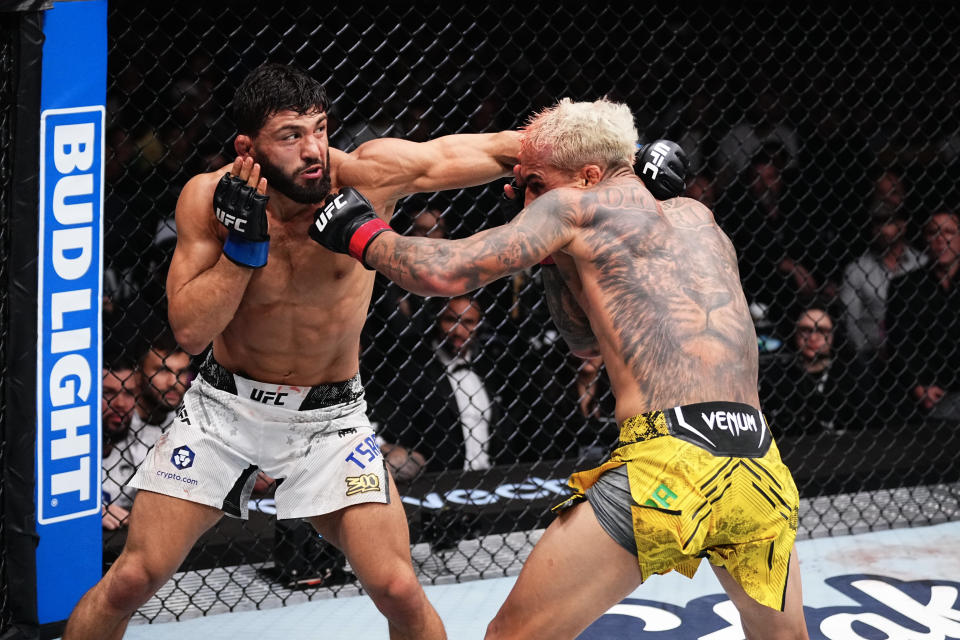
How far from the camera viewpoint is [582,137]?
1.92 m

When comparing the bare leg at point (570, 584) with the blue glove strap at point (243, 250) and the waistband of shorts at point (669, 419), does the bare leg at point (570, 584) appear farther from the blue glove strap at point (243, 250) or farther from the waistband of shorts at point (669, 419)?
the blue glove strap at point (243, 250)

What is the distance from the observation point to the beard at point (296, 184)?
2127 mm

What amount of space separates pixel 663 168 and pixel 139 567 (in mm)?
1280

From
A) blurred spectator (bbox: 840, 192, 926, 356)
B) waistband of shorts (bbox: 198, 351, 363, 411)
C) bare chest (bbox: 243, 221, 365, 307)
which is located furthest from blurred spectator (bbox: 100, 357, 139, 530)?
blurred spectator (bbox: 840, 192, 926, 356)

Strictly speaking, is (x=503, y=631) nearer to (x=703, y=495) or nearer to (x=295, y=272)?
(x=703, y=495)

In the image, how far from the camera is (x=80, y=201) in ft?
8.46

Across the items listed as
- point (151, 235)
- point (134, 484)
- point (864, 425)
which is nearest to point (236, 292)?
point (134, 484)

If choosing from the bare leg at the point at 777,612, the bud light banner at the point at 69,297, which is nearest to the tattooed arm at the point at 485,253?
the bare leg at the point at 777,612

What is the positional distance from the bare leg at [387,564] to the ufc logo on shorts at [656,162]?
0.83 metres

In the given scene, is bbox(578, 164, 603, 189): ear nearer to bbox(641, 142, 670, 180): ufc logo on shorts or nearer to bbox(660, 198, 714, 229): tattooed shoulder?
bbox(660, 198, 714, 229): tattooed shoulder

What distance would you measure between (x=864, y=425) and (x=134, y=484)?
9.73ft

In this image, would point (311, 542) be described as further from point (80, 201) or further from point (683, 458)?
point (683, 458)

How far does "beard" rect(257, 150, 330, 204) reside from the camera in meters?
2.13

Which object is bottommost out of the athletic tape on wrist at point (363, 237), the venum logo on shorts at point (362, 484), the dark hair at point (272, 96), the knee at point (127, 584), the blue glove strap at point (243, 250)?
the knee at point (127, 584)
